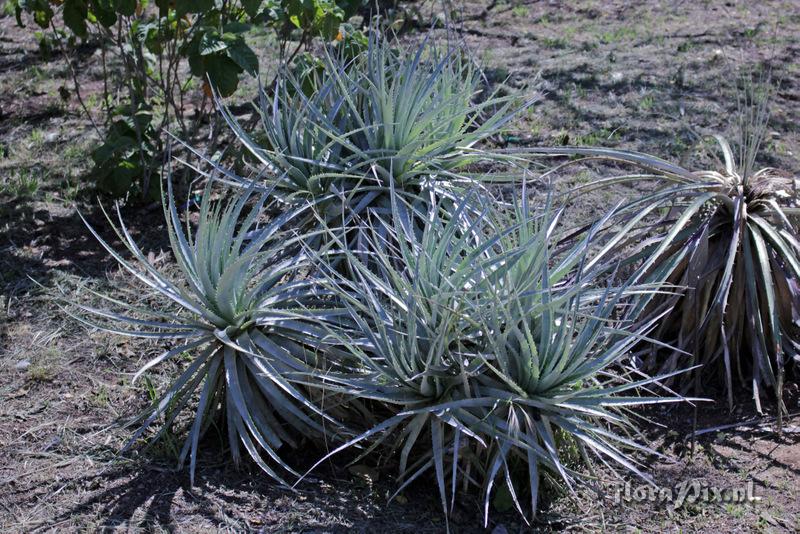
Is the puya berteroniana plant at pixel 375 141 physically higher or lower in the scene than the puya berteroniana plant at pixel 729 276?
higher

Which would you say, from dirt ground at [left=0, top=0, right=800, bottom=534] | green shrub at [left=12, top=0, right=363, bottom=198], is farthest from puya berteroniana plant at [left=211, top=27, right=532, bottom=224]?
dirt ground at [left=0, top=0, right=800, bottom=534]

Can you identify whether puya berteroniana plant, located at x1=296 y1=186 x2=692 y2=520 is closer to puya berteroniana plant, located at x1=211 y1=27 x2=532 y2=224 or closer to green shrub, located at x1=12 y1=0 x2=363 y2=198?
puya berteroniana plant, located at x1=211 y1=27 x2=532 y2=224

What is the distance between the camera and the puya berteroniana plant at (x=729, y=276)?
11.2ft

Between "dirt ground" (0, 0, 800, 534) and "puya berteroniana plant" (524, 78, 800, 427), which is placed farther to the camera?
"puya berteroniana plant" (524, 78, 800, 427)

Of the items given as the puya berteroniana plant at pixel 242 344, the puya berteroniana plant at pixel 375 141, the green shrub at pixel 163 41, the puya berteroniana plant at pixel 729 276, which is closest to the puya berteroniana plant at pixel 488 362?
the puya berteroniana plant at pixel 242 344

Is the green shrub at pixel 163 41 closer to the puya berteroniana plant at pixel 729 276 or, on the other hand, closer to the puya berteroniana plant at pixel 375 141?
the puya berteroniana plant at pixel 375 141

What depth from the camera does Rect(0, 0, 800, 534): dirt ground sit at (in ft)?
9.27

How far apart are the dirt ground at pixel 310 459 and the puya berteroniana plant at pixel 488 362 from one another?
230 millimetres

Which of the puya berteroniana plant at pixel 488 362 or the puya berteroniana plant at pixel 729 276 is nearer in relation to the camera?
the puya berteroniana plant at pixel 488 362

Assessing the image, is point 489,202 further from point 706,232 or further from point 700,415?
point 700,415

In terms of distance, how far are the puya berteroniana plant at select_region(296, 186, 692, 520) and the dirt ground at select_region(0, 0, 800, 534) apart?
230 mm

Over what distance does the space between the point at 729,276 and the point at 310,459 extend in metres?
1.68

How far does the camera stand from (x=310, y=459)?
3.09m

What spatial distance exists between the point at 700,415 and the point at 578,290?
3.77 ft
